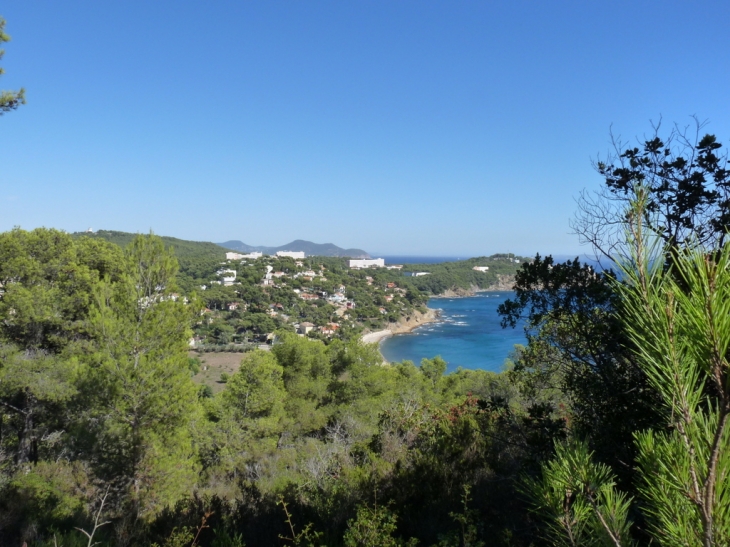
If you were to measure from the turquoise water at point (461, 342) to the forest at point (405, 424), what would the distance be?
2312cm

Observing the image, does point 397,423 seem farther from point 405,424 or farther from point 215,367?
point 215,367

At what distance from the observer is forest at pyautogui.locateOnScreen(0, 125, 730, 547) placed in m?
0.74

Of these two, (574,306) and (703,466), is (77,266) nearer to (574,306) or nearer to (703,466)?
(574,306)

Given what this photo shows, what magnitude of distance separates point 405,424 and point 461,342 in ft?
109

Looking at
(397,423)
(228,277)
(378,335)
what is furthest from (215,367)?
(397,423)

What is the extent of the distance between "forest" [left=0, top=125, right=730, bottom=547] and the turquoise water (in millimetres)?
23122

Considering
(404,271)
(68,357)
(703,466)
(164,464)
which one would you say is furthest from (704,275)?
(404,271)

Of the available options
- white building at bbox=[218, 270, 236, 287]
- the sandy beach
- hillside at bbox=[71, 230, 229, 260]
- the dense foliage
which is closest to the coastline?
the sandy beach

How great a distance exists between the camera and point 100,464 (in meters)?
5.13

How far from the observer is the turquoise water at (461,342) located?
3033 centimetres

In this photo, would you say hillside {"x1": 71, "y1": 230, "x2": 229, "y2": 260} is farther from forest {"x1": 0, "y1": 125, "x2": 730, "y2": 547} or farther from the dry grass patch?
forest {"x1": 0, "y1": 125, "x2": 730, "y2": 547}

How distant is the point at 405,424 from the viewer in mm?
4598

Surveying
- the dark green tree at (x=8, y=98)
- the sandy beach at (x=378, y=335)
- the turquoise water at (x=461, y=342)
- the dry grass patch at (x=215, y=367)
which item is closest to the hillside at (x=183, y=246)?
the dry grass patch at (x=215, y=367)

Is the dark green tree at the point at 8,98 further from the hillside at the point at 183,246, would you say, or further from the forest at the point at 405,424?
the hillside at the point at 183,246
